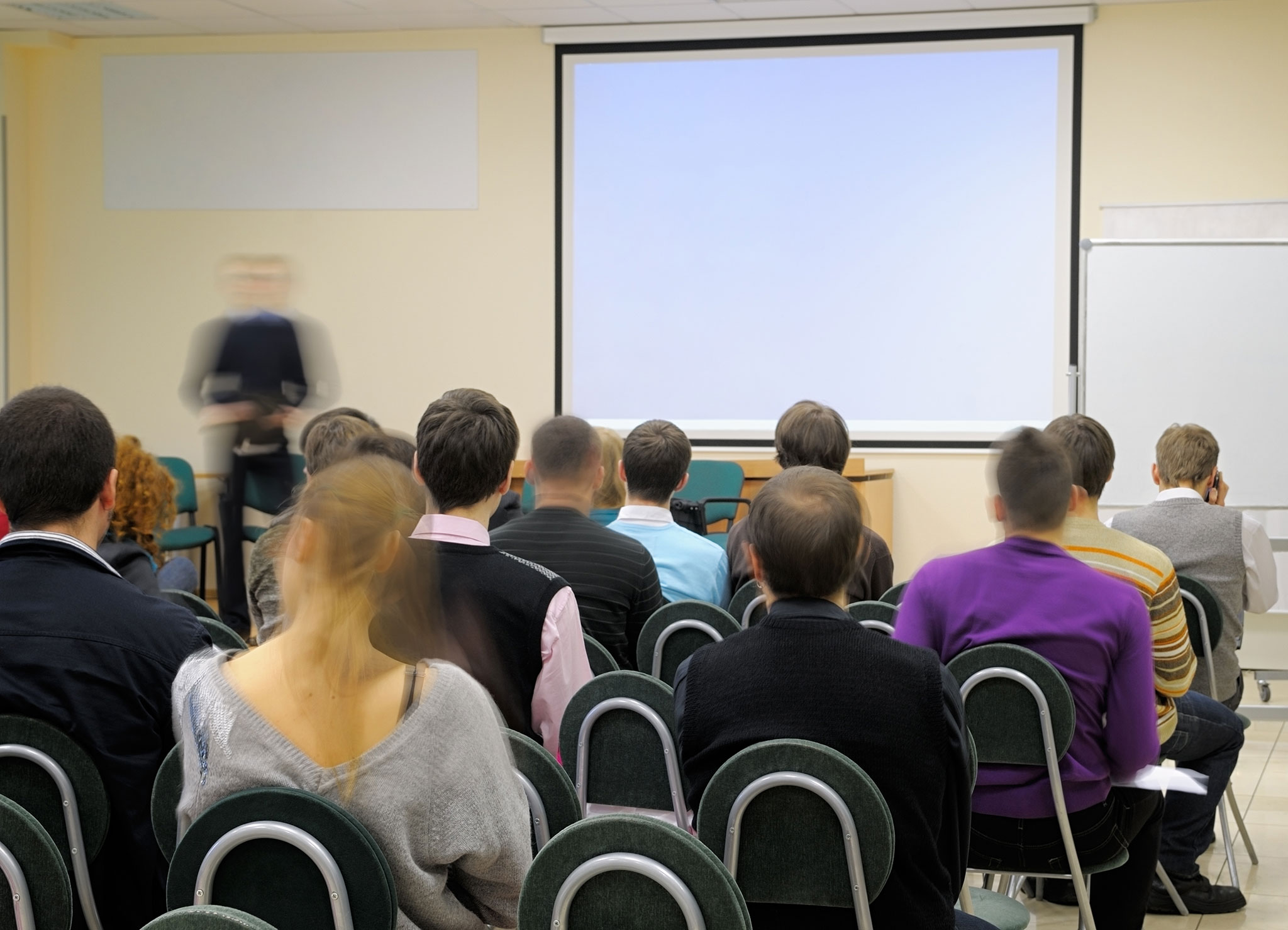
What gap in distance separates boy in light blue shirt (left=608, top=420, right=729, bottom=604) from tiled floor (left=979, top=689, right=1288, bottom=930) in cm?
119

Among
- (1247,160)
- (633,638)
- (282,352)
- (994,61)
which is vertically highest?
(994,61)

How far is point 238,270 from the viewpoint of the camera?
567 cm

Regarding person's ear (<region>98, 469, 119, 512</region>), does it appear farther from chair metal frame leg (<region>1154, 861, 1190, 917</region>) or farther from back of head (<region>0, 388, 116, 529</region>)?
chair metal frame leg (<region>1154, 861, 1190, 917</region>)

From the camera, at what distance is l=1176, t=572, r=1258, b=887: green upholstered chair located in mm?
3432

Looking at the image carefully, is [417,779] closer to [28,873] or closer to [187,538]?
[28,873]

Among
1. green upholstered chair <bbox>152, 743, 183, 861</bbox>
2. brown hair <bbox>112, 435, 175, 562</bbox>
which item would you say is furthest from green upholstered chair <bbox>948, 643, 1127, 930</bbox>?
brown hair <bbox>112, 435, 175, 562</bbox>

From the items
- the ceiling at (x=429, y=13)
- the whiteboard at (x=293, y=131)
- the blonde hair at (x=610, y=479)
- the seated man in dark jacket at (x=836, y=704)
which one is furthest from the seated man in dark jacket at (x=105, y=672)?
the whiteboard at (x=293, y=131)

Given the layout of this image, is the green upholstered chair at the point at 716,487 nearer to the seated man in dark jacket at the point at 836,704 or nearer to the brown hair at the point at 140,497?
the brown hair at the point at 140,497

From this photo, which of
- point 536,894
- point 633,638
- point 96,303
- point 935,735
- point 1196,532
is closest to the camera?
point 536,894

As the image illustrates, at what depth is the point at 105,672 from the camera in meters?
1.87

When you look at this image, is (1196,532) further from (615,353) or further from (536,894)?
(615,353)

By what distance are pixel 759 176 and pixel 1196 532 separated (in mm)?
4288

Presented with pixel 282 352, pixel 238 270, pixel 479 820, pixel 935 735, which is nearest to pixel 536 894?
pixel 479 820

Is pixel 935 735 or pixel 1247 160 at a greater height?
pixel 1247 160
